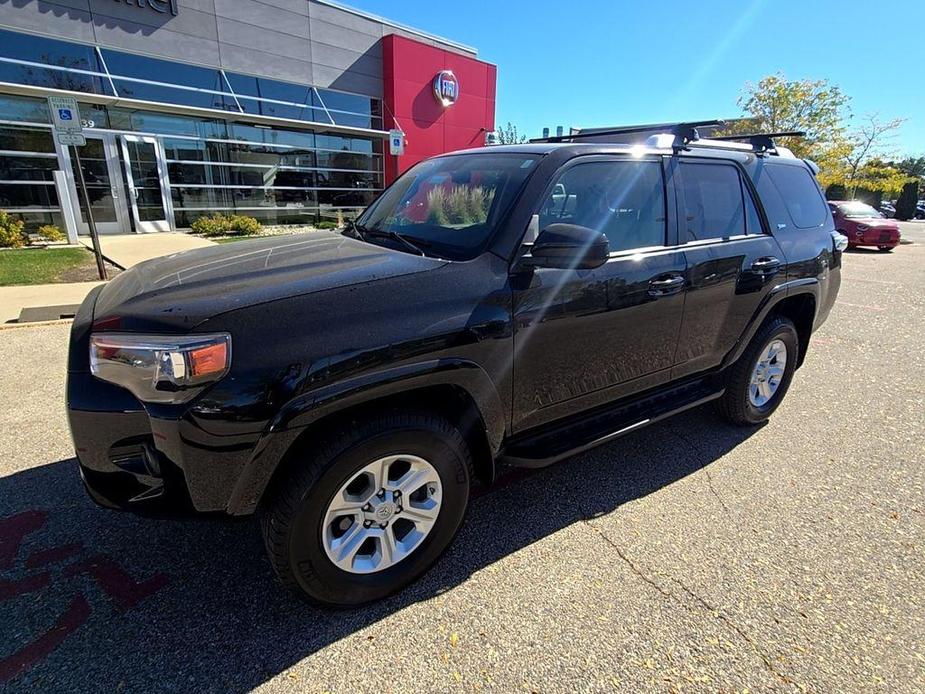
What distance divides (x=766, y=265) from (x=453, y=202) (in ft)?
7.22

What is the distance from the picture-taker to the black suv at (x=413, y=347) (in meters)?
1.83

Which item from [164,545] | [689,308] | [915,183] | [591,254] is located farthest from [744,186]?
[915,183]

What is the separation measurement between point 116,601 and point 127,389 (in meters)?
0.96

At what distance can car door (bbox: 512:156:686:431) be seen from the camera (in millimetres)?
2461

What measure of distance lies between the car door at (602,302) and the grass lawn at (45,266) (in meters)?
8.64

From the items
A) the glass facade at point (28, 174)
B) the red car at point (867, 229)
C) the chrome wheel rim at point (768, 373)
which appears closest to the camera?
the chrome wheel rim at point (768, 373)

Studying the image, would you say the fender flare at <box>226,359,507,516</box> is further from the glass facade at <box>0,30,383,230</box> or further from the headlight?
the glass facade at <box>0,30,383,230</box>

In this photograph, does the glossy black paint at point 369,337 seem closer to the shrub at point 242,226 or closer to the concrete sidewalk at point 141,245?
the concrete sidewalk at point 141,245

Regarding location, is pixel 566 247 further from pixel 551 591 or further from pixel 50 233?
pixel 50 233

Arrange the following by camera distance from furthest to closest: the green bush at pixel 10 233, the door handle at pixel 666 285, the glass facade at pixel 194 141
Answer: the glass facade at pixel 194 141 < the green bush at pixel 10 233 < the door handle at pixel 666 285

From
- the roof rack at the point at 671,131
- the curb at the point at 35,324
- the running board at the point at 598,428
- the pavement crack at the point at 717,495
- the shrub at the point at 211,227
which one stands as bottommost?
the pavement crack at the point at 717,495

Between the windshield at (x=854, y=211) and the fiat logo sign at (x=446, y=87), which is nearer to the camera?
the windshield at (x=854, y=211)

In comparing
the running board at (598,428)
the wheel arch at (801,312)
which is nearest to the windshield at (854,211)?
→ the wheel arch at (801,312)

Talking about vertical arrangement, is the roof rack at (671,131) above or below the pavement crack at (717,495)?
above
